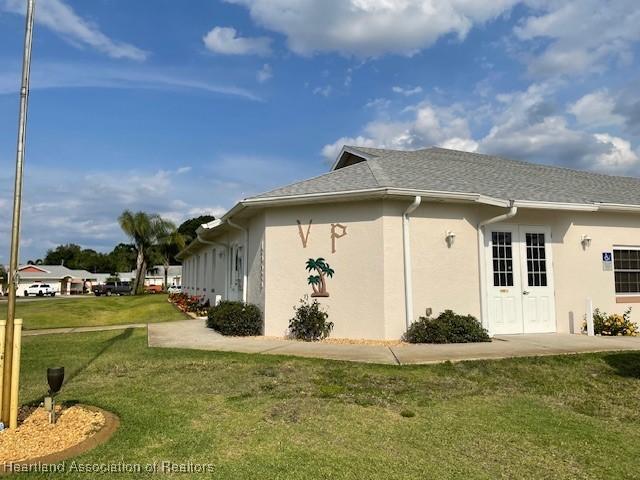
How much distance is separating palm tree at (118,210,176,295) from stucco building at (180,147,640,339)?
115ft

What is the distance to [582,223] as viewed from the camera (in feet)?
39.9

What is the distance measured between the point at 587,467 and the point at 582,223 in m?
9.73

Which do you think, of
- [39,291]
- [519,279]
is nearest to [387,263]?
[519,279]

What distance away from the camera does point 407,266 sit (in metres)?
10.3

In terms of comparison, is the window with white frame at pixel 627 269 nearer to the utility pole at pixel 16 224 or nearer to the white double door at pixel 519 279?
the white double door at pixel 519 279

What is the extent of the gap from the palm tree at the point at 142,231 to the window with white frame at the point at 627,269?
40.7 m

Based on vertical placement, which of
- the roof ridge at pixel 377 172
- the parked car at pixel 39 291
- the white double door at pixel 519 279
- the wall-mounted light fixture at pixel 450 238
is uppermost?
the roof ridge at pixel 377 172

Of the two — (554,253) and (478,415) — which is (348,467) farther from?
(554,253)

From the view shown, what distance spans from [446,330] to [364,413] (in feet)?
16.7

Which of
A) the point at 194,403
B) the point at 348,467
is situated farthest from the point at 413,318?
the point at 348,467


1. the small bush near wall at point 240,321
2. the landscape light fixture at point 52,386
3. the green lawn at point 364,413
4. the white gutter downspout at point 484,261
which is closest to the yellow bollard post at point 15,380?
the landscape light fixture at point 52,386

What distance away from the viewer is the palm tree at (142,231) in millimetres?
44938

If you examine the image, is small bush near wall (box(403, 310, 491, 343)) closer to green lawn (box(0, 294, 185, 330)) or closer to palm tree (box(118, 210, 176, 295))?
green lawn (box(0, 294, 185, 330))

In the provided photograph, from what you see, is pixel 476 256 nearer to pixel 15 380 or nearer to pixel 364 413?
pixel 364 413
